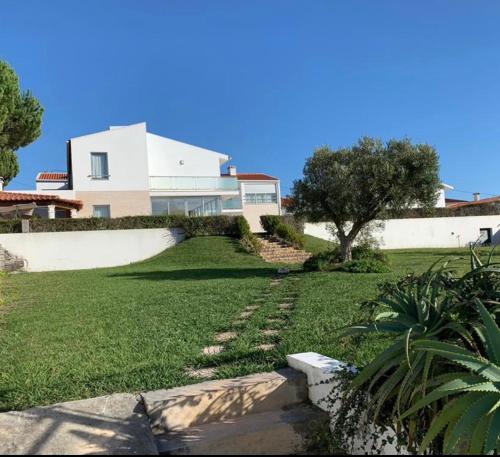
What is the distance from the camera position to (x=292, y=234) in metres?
24.7

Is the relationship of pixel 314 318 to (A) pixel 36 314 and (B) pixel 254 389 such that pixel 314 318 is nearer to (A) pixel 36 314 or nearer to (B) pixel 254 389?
(B) pixel 254 389

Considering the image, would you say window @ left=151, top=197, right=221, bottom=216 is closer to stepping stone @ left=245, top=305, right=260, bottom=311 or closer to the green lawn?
the green lawn

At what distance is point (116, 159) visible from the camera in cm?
2956

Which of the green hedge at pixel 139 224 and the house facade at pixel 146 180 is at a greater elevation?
the house facade at pixel 146 180

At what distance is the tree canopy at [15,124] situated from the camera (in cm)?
1850

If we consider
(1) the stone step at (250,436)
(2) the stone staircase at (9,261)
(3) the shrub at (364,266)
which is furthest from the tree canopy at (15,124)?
(1) the stone step at (250,436)

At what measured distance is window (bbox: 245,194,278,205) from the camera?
34125 mm

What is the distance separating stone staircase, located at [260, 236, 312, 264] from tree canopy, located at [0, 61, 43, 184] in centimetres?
1223

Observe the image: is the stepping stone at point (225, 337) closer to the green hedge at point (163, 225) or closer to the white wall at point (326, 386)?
the white wall at point (326, 386)

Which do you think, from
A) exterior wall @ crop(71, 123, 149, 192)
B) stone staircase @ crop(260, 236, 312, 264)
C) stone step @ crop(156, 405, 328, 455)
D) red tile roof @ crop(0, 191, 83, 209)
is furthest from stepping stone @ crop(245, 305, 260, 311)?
exterior wall @ crop(71, 123, 149, 192)

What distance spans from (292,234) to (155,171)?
1309 centimetres

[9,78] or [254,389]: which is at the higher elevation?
[9,78]

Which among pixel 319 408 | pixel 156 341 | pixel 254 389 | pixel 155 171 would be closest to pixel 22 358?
pixel 156 341

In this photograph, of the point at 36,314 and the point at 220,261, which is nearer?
the point at 36,314
